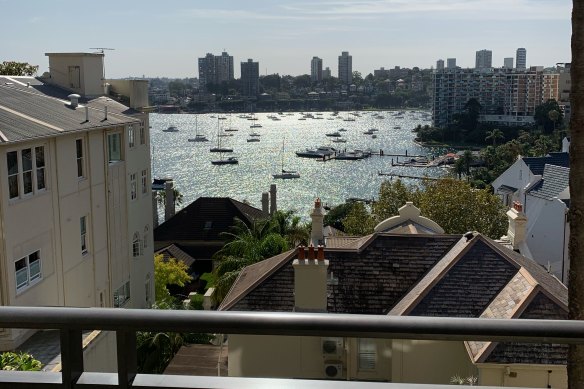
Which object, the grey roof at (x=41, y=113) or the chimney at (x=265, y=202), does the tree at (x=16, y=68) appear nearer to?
the grey roof at (x=41, y=113)

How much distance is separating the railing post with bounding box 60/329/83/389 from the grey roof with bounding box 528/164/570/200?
36801mm

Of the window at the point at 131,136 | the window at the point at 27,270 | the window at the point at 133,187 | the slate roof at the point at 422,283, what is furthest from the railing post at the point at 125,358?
the window at the point at 133,187

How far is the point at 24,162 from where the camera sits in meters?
19.0

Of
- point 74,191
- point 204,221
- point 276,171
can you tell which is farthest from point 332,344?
point 276,171

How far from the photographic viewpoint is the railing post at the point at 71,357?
309 centimetres

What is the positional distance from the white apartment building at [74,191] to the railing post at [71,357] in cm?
1508

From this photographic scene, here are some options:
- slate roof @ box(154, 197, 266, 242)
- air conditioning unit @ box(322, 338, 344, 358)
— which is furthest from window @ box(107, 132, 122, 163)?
slate roof @ box(154, 197, 266, 242)

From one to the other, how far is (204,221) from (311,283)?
40821mm

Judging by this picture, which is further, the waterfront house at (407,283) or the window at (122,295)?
the window at (122,295)

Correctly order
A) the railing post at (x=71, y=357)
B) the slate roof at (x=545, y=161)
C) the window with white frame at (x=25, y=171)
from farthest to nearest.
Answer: the slate roof at (x=545, y=161) → the window with white frame at (x=25, y=171) → the railing post at (x=71, y=357)

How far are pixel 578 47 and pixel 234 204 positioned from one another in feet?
171

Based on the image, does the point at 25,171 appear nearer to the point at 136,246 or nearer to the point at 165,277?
the point at 136,246

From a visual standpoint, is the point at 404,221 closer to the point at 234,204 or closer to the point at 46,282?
the point at 46,282

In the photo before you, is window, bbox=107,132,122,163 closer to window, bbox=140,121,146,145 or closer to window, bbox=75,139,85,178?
window, bbox=75,139,85,178
